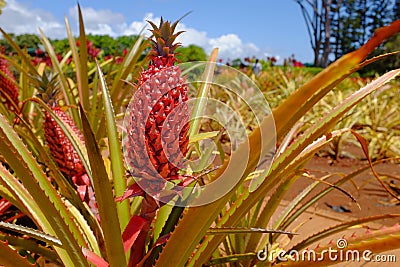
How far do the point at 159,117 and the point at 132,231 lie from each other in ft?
0.94

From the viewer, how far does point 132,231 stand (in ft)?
2.96

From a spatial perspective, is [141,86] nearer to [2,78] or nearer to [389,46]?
[2,78]

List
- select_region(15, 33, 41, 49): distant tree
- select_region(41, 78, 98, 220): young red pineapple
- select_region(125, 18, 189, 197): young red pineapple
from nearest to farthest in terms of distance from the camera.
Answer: select_region(125, 18, 189, 197): young red pineapple
select_region(41, 78, 98, 220): young red pineapple
select_region(15, 33, 41, 49): distant tree

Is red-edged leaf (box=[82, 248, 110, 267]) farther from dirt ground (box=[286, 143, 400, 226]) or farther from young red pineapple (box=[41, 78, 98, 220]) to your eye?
dirt ground (box=[286, 143, 400, 226])

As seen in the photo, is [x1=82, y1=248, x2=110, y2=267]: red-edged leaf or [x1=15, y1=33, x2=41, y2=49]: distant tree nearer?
[x1=82, y1=248, x2=110, y2=267]: red-edged leaf

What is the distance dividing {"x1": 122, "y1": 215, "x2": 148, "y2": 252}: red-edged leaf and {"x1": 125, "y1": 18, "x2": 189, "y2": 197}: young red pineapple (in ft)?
0.35

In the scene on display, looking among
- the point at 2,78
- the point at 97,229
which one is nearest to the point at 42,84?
the point at 97,229

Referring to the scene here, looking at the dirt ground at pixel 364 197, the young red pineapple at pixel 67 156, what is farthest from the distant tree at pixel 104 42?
the young red pineapple at pixel 67 156

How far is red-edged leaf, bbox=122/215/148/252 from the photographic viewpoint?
0.89 m

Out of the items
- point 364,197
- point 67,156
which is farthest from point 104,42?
point 67,156

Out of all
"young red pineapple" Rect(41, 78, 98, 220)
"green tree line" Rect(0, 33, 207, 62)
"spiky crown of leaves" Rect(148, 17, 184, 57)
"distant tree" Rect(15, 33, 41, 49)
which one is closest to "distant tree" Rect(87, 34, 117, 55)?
"green tree line" Rect(0, 33, 207, 62)

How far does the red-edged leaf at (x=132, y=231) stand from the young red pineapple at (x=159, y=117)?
0.11 meters

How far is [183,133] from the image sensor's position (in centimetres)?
88

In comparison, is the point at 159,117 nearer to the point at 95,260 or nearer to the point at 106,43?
the point at 95,260
